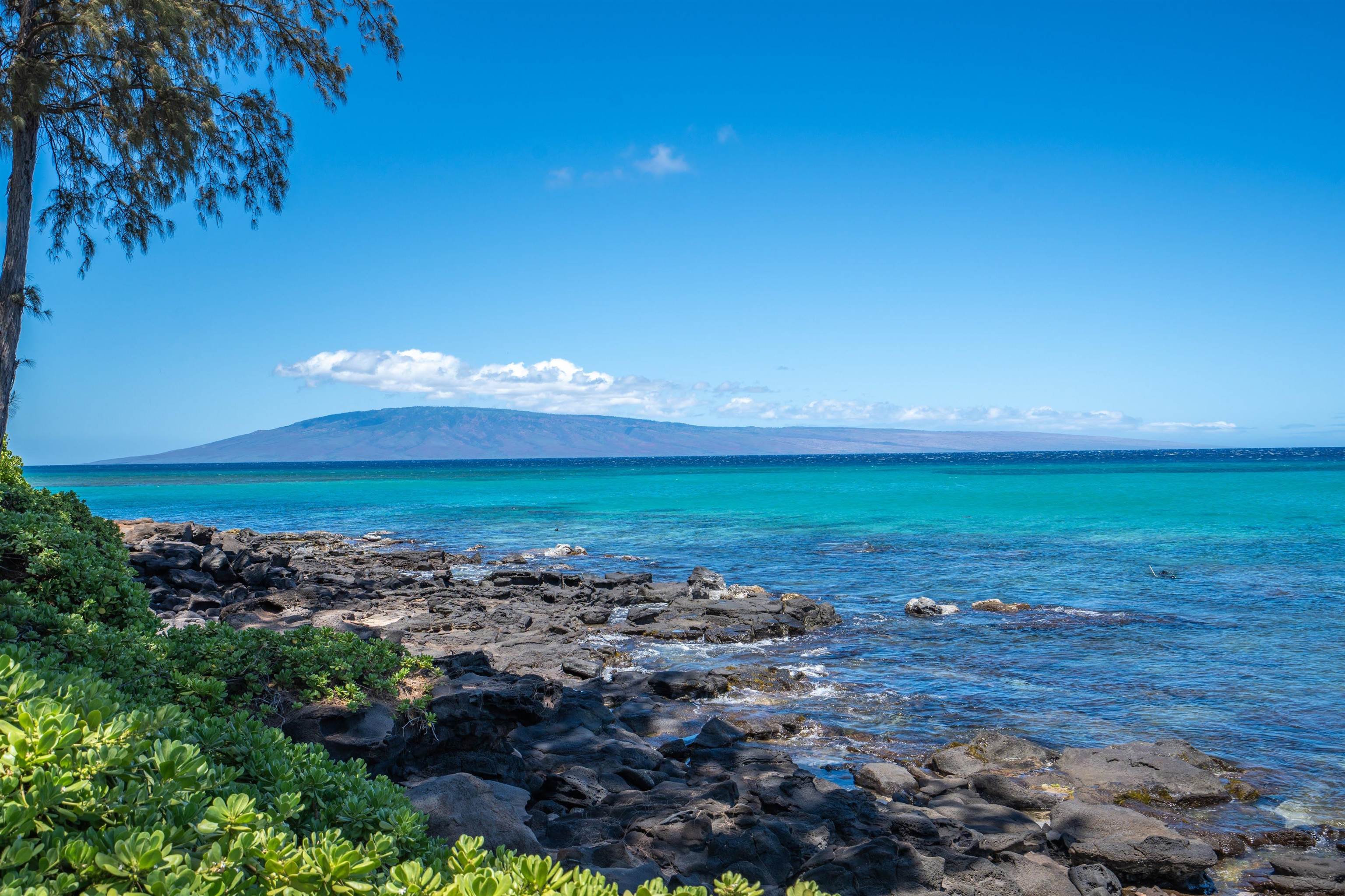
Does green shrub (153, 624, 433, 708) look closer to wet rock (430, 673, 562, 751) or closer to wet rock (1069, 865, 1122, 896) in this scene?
wet rock (430, 673, 562, 751)

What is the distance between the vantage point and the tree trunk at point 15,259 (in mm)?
14453

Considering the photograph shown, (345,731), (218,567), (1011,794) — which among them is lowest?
(1011,794)

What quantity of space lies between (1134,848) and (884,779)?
289 centimetres

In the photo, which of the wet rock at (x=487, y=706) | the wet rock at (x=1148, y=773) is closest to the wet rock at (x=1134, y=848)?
the wet rock at (x=1148, y=773)

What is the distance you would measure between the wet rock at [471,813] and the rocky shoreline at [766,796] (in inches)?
0.8

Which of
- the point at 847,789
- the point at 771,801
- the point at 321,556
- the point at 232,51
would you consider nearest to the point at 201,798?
the point at 771,801

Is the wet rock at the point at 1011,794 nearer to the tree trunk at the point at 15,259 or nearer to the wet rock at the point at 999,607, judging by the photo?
the wet rock at the point at 999,607

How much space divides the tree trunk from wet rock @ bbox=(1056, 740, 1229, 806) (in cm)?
1867

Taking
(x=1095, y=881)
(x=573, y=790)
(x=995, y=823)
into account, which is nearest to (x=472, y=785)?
(x=573, y=790)

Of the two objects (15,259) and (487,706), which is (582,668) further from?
(15,259)

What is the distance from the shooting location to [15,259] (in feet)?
47.7

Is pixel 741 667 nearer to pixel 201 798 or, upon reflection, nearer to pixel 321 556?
pixel 201 798

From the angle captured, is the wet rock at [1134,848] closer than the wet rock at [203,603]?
Yes

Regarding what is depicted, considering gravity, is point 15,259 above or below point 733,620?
above
